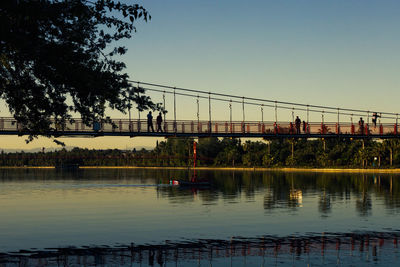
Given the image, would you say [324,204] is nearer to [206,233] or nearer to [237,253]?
[206,233]

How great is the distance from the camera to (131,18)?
20.2 meters

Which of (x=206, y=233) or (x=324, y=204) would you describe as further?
(x=324, y=204)

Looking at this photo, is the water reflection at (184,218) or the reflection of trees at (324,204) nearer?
the water reflection at (184,218)

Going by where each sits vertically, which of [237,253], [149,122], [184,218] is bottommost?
[184,218]

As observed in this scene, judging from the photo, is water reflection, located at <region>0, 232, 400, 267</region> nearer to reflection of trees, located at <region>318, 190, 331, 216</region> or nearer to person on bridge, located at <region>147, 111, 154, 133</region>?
reflection of trees, located at <region>318, 190, 331, 216</region>

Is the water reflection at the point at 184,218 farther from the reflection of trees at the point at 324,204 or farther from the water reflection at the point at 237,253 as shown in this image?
the water reflection at the point at 237,253

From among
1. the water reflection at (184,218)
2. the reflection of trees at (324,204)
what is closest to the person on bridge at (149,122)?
the water reflection at (184,218)

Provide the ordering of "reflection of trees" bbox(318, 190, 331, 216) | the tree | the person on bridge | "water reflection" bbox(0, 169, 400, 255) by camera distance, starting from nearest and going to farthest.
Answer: the tree, "water reflection" bbox(0, 169, 400, 255), "reflection of trees" bbox(318, 190, 331, 216), the person on bridge

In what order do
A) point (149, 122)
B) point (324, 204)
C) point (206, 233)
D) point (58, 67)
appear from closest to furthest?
1. point (58, 67)
2. point (206, 233)
3. point (324, 204)
4. point (149, 122)

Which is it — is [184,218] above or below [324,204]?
above

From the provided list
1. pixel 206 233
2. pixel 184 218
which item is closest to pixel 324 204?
pixel 184 218

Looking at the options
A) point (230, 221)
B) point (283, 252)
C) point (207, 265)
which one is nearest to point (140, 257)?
point (207, 265)

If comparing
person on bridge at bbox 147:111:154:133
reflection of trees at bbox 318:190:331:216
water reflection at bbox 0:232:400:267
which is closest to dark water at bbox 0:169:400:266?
water reflection at bbox 0:232:400:267

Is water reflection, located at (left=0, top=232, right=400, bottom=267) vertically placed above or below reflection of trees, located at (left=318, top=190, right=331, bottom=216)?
above
